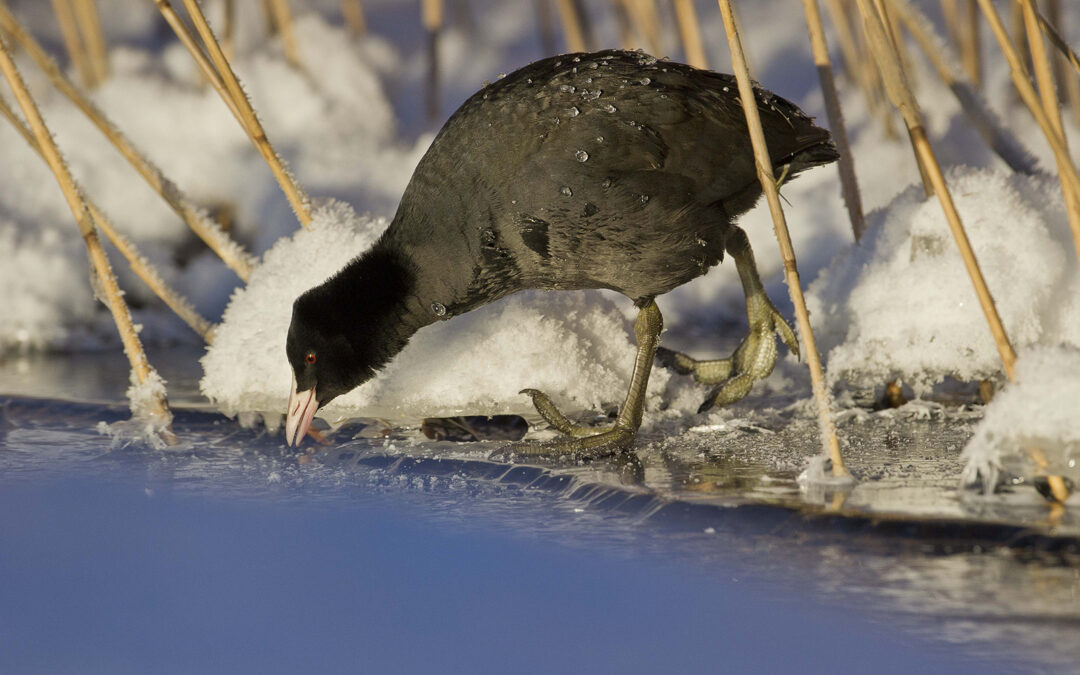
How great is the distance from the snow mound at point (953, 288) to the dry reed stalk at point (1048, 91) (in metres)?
0.87

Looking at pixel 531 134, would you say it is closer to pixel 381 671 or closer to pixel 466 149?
pixel 466 149

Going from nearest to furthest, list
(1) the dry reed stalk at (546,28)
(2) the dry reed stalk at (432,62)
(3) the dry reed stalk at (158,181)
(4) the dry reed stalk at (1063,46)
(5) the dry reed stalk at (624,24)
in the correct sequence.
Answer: (4) the dry reed stalk at (1063,46)
(3) the dry reed stalk at (158,181)
(5) the dry reed stalk at (624,24)
(2) the dry reed stalk at (432,62)
(1) the dry reed stalk at (546,28)

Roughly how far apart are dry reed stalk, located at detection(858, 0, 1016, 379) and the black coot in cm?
70

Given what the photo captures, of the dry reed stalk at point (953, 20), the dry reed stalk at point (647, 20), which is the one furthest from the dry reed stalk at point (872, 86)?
the dry reed stalk at point (647, 20)

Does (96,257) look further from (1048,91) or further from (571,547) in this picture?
(1048,91)

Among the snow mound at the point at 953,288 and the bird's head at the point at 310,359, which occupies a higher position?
the snow mound at the point at 953,288

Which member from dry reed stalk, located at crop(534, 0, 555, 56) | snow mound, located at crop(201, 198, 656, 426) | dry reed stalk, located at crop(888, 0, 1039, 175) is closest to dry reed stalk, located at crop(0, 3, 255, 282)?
snow mound, located at crop(201, 198, 656, 426)

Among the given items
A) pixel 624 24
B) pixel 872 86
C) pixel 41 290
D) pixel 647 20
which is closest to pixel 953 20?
pixel 872 86

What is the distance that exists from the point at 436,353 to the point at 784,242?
4.18 feet

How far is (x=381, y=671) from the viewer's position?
1.75 metres

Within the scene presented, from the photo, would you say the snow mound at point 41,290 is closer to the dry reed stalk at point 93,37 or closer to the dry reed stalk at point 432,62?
the dry reed stalk at point 93,37

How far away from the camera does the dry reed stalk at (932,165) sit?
6.91 feet

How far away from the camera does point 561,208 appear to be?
2.75 m

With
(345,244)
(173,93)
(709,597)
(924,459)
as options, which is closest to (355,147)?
(173,93)
